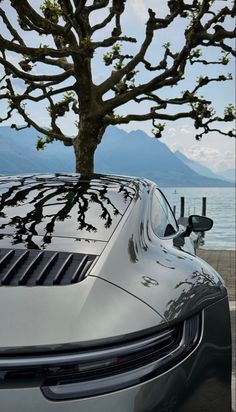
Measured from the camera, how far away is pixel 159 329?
1.47 meters

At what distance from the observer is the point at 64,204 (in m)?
2.29

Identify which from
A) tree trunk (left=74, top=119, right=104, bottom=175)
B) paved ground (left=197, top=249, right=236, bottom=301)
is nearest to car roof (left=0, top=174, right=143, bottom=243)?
paved ground (left=197, top=249, right=236, bottom=301)

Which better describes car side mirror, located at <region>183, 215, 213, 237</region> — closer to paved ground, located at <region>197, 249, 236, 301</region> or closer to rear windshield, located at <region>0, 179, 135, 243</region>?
rear windshield, located at <region>0, 179, 135, 243</region>

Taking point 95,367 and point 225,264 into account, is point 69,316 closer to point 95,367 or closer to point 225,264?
point 95,367

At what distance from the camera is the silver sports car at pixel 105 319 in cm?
126

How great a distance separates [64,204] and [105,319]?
1.00 m

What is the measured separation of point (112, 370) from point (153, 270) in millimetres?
473

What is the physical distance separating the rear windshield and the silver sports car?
11 millimetres

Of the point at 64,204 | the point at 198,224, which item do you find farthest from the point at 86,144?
the point at 64,204

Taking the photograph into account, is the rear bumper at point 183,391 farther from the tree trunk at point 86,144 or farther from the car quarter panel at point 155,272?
the tree trunk at point 86,144

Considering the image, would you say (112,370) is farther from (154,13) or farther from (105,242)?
(154,13)

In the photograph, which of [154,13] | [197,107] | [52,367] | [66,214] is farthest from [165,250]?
[197,107]

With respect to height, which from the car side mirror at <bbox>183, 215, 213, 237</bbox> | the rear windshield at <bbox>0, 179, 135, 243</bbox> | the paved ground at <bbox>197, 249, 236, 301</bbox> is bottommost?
the paved ground at <bbox>197, 249, 236, 301</bbox>

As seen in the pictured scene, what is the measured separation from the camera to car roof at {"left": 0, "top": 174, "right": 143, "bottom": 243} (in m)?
1.95
